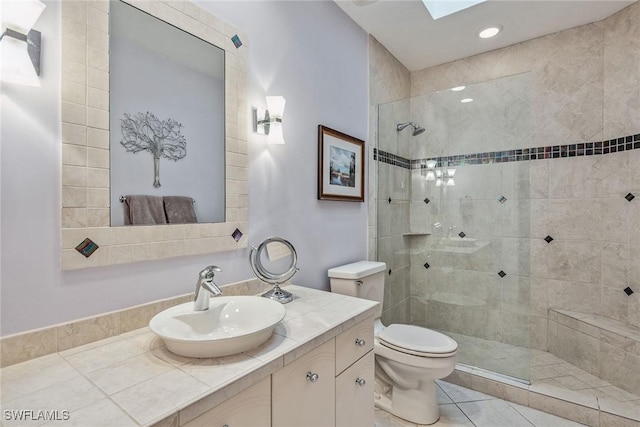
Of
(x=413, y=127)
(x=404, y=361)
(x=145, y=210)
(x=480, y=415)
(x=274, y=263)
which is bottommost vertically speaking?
(x=480, y=415)

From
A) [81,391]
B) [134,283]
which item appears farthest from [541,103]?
[81,391]

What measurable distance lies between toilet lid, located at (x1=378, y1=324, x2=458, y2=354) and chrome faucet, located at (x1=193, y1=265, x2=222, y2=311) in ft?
3.85

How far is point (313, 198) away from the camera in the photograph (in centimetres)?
192

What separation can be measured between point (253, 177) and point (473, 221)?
180 centimetres

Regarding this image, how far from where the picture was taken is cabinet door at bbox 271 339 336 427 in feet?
3.02

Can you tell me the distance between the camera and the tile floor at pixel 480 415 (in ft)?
5.87

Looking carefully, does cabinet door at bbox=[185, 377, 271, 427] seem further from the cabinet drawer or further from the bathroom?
the bathroom

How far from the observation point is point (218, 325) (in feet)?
3.69

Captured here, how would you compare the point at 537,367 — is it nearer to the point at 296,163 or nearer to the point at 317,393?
the point at 317,393

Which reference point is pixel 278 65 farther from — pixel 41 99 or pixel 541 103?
pixel 541 103

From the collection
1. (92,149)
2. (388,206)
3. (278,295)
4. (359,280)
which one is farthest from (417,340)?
(92,149)

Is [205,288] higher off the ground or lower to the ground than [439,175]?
lower

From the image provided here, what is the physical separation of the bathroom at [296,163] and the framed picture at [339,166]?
0.07 metres

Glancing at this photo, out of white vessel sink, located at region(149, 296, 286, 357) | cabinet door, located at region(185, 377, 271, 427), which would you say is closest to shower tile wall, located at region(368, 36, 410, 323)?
white vessel sink, located at region(149, 296, 286, 357)
